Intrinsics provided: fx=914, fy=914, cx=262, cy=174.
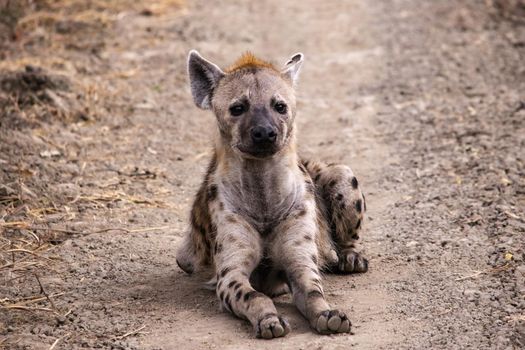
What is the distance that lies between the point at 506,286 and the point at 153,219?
2.06 metres

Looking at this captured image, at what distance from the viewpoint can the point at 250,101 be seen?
4.11 m

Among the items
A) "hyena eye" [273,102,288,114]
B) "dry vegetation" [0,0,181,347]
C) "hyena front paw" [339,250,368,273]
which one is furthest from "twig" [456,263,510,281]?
"dry vegetation" [0,0,181,347]

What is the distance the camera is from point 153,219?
514 cm

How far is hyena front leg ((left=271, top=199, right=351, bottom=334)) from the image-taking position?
140 inches

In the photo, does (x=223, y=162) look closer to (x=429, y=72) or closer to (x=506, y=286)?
(x=506, y=286)

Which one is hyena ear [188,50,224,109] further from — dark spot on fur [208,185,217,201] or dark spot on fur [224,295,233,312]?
dark spot on fur [224,295,233,312]

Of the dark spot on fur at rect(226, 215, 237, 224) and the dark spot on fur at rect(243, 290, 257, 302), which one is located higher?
the dark spot on fur at rect(226, 215, 237, 224)

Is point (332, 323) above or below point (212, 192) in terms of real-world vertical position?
below

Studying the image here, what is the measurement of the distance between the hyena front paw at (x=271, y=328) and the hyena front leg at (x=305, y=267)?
122 millimetres

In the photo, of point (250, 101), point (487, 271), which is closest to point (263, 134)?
point (250, 101)

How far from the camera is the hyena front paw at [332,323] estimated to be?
3520 mm

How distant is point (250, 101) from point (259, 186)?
0.39 metres

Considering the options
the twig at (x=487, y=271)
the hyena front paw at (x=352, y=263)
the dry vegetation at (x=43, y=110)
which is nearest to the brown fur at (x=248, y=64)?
the hyena front paw at (x=352, y=263)

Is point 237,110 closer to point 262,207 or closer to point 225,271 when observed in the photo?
point 262,207
